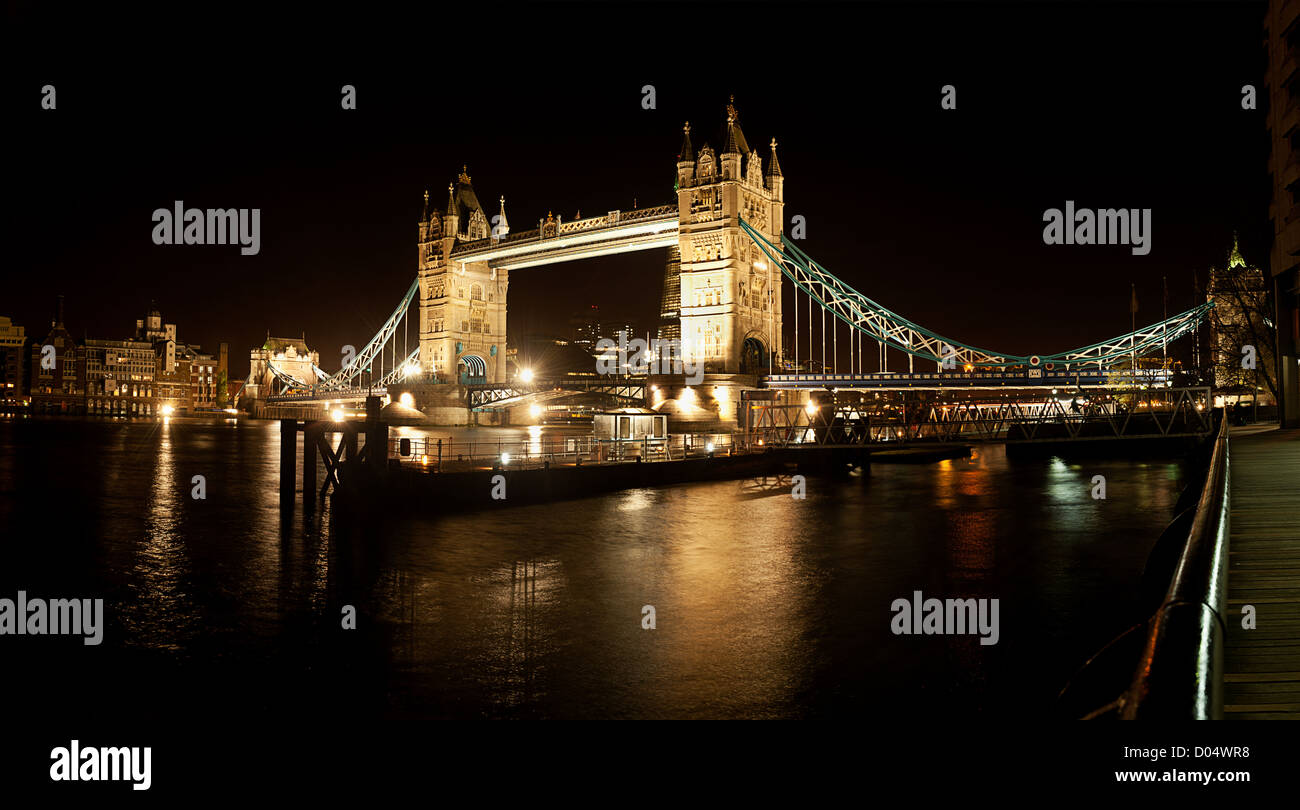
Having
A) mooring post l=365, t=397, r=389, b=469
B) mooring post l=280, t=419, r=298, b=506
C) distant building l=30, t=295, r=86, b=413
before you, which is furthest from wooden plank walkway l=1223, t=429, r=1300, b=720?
distant building l=30, t=295, r=86, b=413

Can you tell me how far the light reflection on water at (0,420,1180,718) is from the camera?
7320 mm

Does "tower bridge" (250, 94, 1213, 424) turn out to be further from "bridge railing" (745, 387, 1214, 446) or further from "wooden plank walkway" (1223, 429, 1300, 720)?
"wooden plank walkway" (1223, 429, 1300, 720)

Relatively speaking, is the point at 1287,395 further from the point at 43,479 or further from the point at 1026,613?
the point at 43,479

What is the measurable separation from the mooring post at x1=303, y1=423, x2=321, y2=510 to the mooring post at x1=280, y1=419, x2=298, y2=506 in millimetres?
339

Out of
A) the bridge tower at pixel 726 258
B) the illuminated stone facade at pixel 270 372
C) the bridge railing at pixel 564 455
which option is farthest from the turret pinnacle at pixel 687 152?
the illuminated stone facade at pixel 270 372

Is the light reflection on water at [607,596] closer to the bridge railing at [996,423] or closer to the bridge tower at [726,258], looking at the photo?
the bridge railing at [996,423]

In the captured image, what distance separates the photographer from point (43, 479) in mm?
28875

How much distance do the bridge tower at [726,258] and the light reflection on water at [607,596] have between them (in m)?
31.5

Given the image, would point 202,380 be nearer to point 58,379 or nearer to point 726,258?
point 58,379

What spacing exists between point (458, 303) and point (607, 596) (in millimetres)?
71598

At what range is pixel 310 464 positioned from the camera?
22.0m

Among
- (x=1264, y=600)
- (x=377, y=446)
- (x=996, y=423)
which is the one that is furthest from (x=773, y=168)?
(x=1264, y=600)
